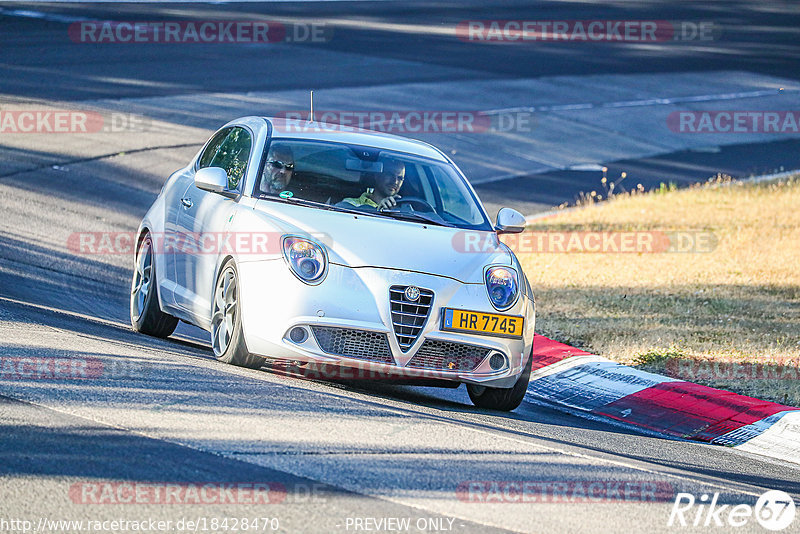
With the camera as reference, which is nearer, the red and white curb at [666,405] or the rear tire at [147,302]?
the red and white curb at [666,405]

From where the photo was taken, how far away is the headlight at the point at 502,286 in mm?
7754

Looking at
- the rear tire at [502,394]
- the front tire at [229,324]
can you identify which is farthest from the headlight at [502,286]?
the front tire at [229,324]

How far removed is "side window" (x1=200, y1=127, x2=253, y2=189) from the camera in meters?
8.80

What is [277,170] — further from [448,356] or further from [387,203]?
[448,356]

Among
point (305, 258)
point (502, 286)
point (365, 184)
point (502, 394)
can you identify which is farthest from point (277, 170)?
point (502, 394)

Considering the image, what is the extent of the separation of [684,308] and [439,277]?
5.00 m

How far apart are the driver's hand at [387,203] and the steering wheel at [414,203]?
0.11 ft

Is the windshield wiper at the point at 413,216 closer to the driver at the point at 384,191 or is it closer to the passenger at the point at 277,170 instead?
the driver at the point at 384,191

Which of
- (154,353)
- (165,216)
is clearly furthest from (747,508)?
(165,216)

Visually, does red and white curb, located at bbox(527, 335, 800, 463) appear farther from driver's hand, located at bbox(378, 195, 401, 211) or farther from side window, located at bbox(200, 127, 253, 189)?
side window, located at bbox(200, 127, 253, 189)

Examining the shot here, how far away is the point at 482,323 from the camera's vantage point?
301 inches

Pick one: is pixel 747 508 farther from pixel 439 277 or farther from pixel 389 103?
pixel 389 103

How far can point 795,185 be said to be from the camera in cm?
1947

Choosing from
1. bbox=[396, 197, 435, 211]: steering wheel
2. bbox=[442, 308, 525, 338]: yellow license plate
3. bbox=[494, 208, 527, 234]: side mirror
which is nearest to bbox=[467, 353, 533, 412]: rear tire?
bbox=[442, 308, 525, 338]: yellow license plate
